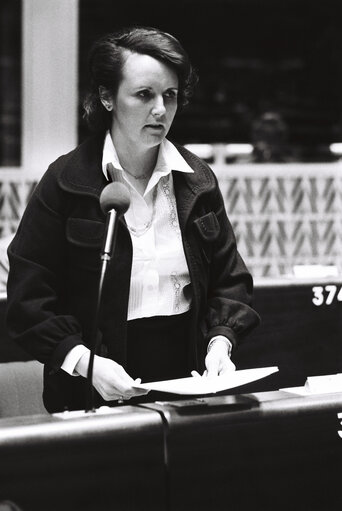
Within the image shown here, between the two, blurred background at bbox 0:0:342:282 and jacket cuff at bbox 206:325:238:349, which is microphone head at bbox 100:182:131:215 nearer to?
jacket cuff at bbox 206:325:238:349

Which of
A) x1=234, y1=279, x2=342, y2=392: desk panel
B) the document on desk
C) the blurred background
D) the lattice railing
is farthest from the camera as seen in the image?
the blurred background

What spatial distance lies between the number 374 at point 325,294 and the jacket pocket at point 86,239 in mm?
2086

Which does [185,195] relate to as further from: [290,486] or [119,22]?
[119,22]

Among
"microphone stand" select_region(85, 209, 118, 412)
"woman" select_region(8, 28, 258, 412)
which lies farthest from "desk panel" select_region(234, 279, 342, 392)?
"microphone stand" select_region(85, 209, 118, 412)

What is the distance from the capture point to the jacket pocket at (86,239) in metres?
2.47

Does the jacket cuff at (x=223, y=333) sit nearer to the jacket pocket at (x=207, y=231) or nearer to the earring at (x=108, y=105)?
the jacket pocket at (x=207, y=231)

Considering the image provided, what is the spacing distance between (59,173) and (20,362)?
1.31 meters

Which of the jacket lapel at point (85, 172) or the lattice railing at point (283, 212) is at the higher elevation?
the jacket lapel at point (85, 172)

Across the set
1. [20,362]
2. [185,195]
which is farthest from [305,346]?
[185,195]

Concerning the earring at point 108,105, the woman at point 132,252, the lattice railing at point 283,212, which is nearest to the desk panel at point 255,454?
the woman at point 132,252

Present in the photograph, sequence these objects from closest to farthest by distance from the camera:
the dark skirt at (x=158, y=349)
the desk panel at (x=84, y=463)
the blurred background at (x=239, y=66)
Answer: the desk panel at (x=84, y=463) → the dark skirt at (x=158, y=349) → the blurred background at (x=239, y=66)

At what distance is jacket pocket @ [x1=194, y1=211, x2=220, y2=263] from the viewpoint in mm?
2611

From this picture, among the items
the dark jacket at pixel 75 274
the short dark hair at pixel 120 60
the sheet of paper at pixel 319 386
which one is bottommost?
the sheet of paper at pixel 319 386

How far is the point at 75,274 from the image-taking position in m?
2.51
